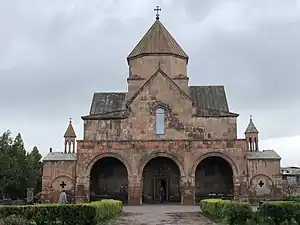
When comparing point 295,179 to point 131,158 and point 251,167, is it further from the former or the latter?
point 131,158

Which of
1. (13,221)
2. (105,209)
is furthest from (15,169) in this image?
(13,221)

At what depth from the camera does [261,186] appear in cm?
2728

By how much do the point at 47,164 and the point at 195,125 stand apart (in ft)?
30.5

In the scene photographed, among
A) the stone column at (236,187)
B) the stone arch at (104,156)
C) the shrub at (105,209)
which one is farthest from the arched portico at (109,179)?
the shrub at (105,209)

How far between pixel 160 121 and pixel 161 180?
3628 mm

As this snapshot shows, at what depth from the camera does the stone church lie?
2703cm

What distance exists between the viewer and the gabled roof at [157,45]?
30953mm

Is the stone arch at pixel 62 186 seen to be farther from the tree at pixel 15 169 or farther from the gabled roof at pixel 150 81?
the tree at pixel 15 169

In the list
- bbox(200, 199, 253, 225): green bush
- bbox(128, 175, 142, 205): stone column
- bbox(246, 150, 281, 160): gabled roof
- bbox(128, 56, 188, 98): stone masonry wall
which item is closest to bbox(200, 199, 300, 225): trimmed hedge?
bbox(200, 199, 253, 225): green bush

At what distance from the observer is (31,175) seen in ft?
126

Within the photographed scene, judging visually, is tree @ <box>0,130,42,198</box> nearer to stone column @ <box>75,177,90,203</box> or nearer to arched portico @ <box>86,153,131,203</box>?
arched portico @ <box>86,153,131,203</box>

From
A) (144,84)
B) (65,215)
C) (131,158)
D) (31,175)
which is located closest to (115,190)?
(131,158)

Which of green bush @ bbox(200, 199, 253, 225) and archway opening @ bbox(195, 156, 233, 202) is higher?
archway opening @ bbox(195, 156, 233, 202)

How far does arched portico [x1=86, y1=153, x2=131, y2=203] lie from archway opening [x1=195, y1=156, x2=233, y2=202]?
14.8 feet
